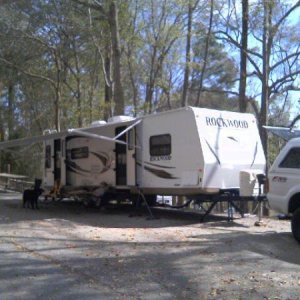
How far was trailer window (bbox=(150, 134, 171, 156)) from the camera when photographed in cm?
1414

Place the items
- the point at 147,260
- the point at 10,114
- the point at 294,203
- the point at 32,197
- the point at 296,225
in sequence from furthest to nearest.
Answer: the point at 10,114 → the point at 32,197 → the point at 294,203 → the point at 296,225 → the point at 147,260

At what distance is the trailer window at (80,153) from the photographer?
1755cm

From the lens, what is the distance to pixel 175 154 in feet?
45.6

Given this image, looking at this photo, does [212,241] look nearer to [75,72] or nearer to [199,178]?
[199,178]

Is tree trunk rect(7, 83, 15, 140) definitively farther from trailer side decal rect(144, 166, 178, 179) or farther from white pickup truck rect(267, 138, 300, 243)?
white pickup truck rect(267, 138, 300, 243)

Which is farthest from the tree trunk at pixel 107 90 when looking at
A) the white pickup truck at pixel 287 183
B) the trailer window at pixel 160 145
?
the white pickup truck at pixel 287 183

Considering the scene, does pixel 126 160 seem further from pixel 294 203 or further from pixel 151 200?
pixel 294 203

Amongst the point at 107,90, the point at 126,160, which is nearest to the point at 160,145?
the point at 126,160

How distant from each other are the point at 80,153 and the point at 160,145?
4.33 metres

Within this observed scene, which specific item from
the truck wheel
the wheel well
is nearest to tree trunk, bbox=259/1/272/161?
the wheel well

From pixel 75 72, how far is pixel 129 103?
7014mm

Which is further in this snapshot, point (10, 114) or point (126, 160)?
point (10, 114)

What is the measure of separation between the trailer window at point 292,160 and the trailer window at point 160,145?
13.3 ft

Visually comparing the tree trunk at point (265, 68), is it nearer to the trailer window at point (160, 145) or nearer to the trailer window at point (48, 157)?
the trailer window at point (160, 145)
